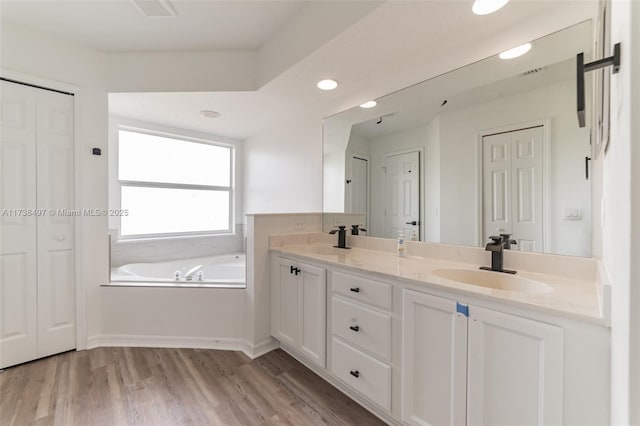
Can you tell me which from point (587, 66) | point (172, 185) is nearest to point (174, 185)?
point (172, 185)

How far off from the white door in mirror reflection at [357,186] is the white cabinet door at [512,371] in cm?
142

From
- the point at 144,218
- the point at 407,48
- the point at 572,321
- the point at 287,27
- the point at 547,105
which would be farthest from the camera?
the point at 144,218

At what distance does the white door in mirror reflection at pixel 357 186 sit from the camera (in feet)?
7.88

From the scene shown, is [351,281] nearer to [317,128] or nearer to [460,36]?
[460,36]

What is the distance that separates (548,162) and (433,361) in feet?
3.86

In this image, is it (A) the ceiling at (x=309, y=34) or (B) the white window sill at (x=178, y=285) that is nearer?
(A) the ceiling at (x=309, y=34)

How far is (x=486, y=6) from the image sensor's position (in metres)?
1.38

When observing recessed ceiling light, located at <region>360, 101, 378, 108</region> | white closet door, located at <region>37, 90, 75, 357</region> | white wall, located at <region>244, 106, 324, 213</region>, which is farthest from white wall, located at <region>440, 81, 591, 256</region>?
white closet door, located at <region>37, 90, 75, 357</region>

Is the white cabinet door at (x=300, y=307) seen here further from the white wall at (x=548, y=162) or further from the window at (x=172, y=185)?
the window at (x=172, y=185)

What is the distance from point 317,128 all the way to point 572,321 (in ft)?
8.06

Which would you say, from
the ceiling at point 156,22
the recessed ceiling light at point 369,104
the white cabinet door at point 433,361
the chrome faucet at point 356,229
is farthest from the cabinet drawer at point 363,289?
the ceiling at point 156,22

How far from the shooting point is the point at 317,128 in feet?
9.32

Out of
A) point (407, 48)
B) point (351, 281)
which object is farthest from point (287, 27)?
point (351, 281)

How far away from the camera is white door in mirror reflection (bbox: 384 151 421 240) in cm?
205
